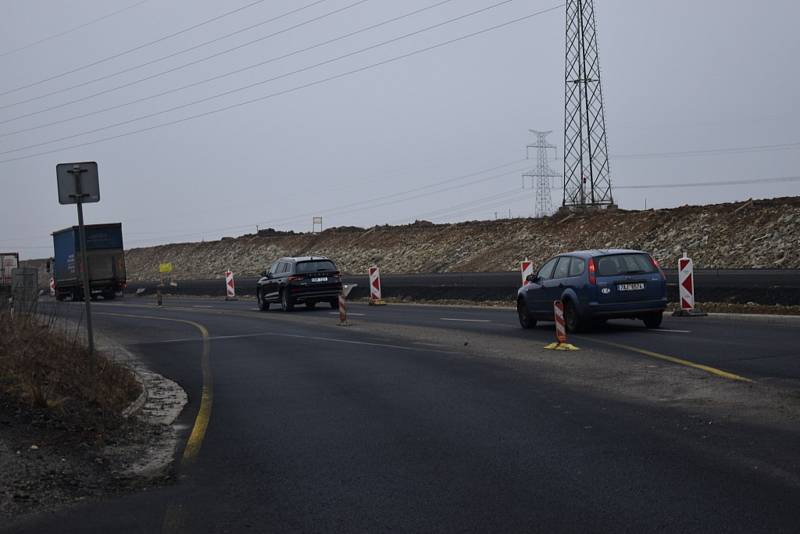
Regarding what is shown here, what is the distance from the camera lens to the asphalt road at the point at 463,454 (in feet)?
20.0

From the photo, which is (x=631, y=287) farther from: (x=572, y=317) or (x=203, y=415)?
(x=203, y=415)

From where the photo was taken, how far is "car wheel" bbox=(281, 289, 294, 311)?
34062 millimetres

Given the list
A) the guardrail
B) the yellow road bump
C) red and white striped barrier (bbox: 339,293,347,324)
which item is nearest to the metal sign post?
the yellow road bump

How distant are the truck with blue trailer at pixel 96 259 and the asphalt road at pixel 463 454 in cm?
3666

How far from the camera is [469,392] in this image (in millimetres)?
11898

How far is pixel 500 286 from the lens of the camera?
33.6 metres

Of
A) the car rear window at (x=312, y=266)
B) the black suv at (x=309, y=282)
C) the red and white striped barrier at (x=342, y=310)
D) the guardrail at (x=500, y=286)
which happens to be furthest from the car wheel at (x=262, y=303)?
the red and white striped barrier at (x=342, y=310)

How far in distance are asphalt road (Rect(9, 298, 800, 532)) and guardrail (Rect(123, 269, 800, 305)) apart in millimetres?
7846

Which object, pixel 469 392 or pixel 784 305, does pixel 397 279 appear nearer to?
pixel 784 305

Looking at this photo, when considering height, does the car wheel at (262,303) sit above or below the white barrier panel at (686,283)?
below

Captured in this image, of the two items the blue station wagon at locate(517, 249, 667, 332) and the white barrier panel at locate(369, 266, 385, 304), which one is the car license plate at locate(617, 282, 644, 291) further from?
the white barrier panel at locate(369, 266, 385, 304)

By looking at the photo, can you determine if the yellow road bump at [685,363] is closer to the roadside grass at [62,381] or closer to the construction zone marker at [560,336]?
the construction zone marker at [560,336]

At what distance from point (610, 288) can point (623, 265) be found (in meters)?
0.68

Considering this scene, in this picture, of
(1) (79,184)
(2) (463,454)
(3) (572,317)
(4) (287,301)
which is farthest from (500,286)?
(2) (463,454)
